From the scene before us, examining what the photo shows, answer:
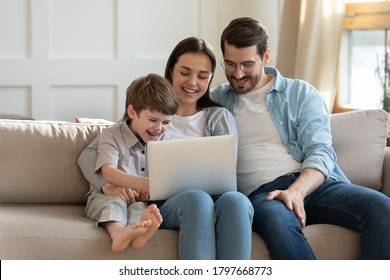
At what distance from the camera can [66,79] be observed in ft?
14.3

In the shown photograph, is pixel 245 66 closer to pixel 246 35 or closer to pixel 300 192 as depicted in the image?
pixel 246 35

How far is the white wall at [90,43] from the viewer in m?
4.29

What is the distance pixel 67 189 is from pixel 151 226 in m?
0.60

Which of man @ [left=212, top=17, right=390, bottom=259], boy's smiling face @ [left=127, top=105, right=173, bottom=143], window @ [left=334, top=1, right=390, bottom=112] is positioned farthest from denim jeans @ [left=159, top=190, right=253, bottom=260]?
window @ [left=334, top=1, right=390, bottom=112]

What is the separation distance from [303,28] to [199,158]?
2006 millimetres

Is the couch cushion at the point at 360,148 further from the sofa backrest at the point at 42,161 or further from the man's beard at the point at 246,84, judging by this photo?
the sofa backrest at the point at 42,161

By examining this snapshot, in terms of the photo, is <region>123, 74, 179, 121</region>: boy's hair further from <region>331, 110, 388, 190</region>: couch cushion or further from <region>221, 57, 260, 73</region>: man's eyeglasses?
<region>331, 110, 388, 190</region>: couch cushion

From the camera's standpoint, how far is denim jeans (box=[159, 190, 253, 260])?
217 centimetres

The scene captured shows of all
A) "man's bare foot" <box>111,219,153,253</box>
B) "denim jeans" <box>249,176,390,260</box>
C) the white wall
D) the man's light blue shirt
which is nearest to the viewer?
"man's bare foot" <box>111,219,153,253</box>

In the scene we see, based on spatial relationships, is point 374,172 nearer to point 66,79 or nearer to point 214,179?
point 214,179

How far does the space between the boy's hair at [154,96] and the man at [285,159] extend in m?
0.28

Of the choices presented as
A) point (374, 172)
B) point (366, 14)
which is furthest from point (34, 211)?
point (366, 14)

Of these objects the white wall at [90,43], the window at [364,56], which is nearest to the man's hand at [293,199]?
the window at [364,56]

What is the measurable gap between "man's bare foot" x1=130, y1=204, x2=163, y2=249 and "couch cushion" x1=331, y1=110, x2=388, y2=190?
96 centimetres
